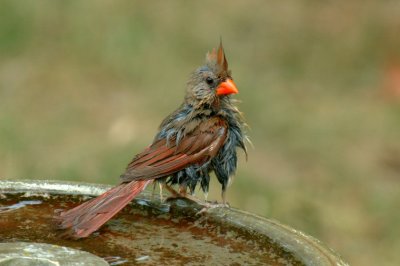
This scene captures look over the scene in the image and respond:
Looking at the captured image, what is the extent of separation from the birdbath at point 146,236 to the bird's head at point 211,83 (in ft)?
2.47

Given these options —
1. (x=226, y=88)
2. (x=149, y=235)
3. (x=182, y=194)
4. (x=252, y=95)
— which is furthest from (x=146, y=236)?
(x=252, y=95)

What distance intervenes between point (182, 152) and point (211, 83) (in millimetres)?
589

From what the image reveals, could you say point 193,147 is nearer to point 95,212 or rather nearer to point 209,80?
point 209,80

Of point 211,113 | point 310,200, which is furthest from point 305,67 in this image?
point 211,113

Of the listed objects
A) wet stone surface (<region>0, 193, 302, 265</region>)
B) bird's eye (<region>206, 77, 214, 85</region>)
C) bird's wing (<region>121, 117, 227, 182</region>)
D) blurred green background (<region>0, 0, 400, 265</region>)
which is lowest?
wet stone surface (<region>0, 193, 302, 265</region>)

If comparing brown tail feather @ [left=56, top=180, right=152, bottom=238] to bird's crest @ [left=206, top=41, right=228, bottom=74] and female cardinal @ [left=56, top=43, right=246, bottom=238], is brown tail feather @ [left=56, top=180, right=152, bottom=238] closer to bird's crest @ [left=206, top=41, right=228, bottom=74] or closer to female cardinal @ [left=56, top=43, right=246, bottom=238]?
female cardinal @ [left=56, top=43, right=246, bottom=238]

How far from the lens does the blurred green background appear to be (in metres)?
7.46

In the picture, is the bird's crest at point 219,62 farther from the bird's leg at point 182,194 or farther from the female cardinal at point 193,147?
the bird's leg at point 182,194

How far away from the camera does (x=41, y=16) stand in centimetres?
987

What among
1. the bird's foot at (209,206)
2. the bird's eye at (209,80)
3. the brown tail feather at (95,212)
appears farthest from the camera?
the bird's eye at (209,80)

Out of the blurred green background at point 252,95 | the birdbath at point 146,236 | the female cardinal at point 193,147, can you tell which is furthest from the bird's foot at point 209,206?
the blurred green background at point 252,95

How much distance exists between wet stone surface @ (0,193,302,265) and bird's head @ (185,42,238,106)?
798 mm

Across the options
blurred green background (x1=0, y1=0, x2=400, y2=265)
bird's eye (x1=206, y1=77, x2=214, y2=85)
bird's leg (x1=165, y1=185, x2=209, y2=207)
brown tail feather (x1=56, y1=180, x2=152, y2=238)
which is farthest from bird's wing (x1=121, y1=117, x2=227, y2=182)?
blurred green background (x1=0, y1=0, x2=400, y2=265)

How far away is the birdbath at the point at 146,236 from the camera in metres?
3.76
